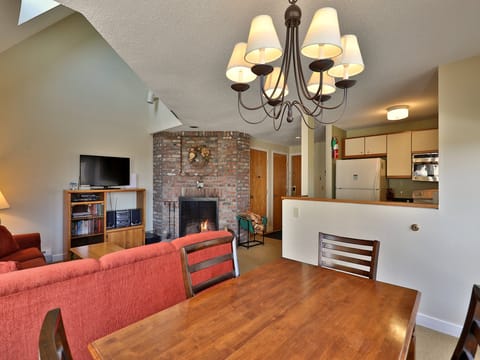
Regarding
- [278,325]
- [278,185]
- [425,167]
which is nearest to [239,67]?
[278,325]

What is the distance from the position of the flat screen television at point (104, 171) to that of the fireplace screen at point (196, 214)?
1223 mm

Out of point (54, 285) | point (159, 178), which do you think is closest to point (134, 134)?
point (159, 178)

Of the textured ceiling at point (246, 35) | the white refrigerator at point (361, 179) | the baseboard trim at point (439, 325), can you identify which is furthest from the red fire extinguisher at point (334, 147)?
the baseboard trim at point (439, 325)

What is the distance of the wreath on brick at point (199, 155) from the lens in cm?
486

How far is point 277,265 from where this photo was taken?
61.6 inches

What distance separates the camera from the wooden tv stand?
3.86 meters

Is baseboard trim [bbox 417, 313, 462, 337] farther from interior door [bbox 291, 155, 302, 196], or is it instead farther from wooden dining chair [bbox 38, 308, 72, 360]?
interior door [bbox 291, 155, 302, 196]

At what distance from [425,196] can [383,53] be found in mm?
2082

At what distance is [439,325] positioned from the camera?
2.07m

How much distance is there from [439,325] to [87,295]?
284 centimetres

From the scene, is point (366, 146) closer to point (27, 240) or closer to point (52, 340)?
point (52, 340)

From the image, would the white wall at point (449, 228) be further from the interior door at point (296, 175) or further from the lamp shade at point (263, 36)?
the interior door at point (296, 175)

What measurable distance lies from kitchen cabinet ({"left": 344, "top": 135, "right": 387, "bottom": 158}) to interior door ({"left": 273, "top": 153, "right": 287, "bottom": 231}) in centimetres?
208

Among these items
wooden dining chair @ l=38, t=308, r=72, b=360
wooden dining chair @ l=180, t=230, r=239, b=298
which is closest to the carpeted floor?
wooden dining chair @ l=180, t=230, r=239, b=298
